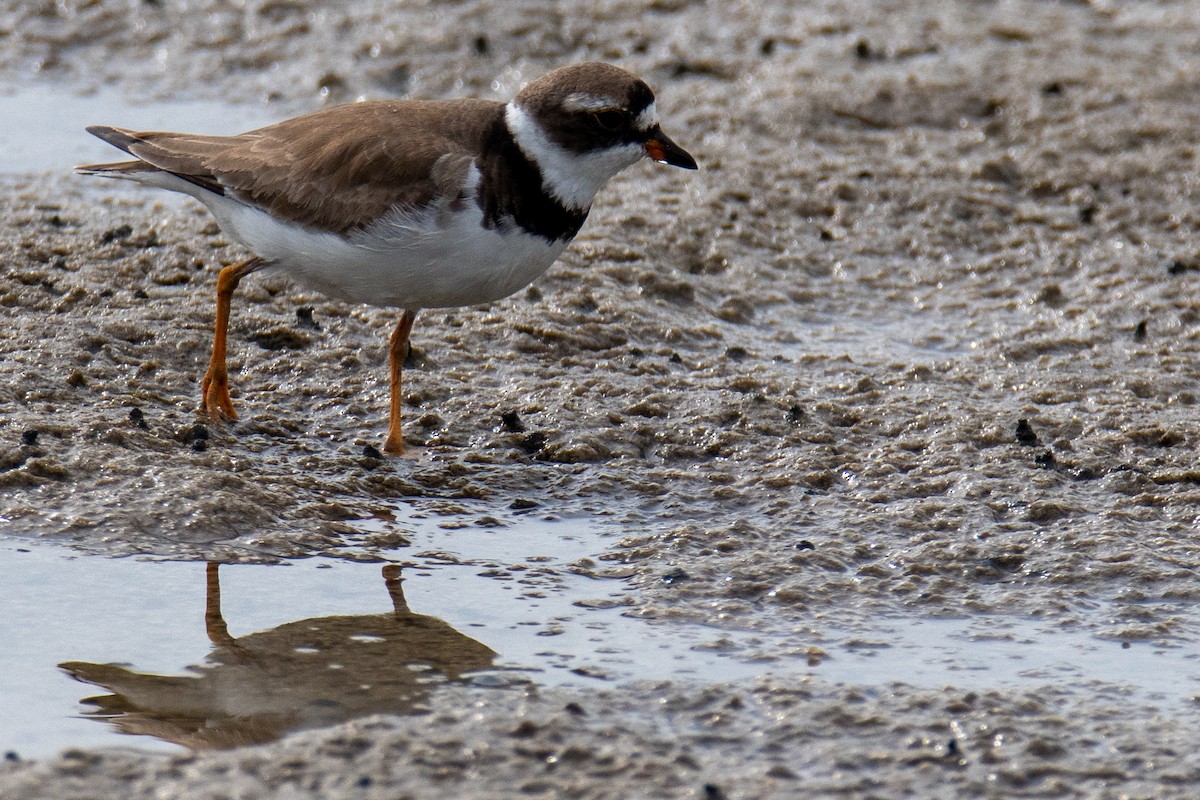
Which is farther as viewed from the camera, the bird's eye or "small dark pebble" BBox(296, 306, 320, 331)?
"small dark pebble" BBox(296, 306, 320, 331)

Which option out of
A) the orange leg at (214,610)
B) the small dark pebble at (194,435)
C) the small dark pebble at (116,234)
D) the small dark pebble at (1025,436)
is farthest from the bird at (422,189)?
the small dark pebble at (1025,436)

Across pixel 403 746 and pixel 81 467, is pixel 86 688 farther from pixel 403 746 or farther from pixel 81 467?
pixel 81 467

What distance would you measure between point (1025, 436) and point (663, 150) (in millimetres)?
1852

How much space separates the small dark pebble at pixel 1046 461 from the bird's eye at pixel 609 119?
6.87ft

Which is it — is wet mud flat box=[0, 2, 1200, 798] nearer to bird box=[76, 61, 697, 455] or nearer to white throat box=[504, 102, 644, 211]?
bird box=[76, 61, 697, 455]

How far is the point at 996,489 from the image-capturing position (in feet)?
19.9

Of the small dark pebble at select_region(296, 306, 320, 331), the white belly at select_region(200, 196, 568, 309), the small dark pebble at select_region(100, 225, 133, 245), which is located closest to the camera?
the white belly at select_region(200, 196, 568, 309)

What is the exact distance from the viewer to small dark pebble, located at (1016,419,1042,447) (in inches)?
253

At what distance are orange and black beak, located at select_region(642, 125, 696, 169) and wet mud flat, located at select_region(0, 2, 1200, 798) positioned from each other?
1.04 metres

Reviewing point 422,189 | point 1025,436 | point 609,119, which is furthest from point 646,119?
point 1025,436

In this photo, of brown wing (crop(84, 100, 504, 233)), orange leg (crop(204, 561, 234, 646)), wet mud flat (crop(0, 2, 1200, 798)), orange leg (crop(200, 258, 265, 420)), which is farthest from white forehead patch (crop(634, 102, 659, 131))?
orange leg (crop(204, 561, 234, 646))

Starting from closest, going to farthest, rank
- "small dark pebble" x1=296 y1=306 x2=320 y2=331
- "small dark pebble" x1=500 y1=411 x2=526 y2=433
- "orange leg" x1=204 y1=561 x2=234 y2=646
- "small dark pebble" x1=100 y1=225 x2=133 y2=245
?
"orange leg" x1=204 y1=561 x2=234 y2=646 → "small dark pebble" x1=500 y1=411 x2=526 y2=433 → "small dark pebble" x1=296 y1=306 x2=320 y2=331 → "small dark pebble" x1=100 y1=225 x2=133 y2=245

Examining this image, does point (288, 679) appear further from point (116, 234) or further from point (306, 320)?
point (116, 234)

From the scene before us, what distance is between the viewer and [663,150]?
20.6 feet
